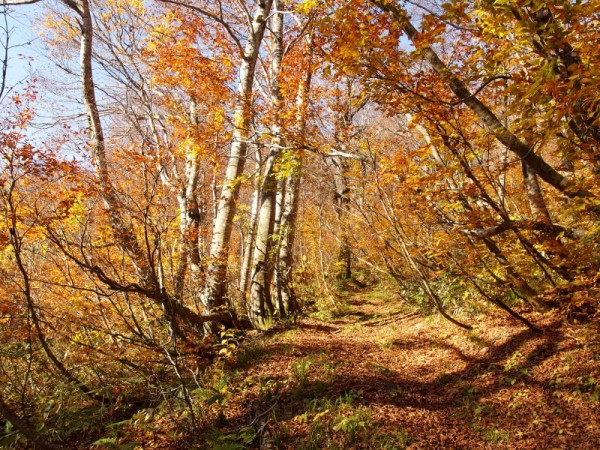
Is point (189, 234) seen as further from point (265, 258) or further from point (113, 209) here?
point (265, 258)

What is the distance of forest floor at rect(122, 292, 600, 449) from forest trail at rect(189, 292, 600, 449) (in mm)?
14

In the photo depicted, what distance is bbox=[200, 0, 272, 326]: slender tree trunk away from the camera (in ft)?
21.9

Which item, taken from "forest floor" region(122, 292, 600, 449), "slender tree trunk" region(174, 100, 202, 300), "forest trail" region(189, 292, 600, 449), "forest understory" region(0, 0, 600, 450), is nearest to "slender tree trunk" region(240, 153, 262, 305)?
"forest understory" region(0, 0, 600, 450)

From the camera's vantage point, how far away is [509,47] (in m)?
3.84

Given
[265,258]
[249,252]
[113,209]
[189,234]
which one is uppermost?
[113,209]

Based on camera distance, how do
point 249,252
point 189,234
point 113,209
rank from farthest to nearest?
point 249,252, point 189,234, point 113,209

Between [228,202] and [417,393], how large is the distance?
4.62 metres

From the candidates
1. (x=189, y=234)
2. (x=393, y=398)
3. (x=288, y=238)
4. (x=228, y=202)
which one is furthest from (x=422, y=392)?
(x=288, y=238)

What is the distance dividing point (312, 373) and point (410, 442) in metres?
1.85

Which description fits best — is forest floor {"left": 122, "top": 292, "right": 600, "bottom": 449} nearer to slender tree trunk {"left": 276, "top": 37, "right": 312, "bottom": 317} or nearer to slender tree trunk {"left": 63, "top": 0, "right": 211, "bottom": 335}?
slender tree trunk {"left": 63, "top": 0, "right": 211, "bottom": 335}

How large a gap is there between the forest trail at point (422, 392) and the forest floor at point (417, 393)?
1cm

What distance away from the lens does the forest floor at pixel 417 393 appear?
11.1ft

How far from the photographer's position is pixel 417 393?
4.38 m

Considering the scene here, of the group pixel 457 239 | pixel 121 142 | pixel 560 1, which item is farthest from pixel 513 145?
pixel 121 142
